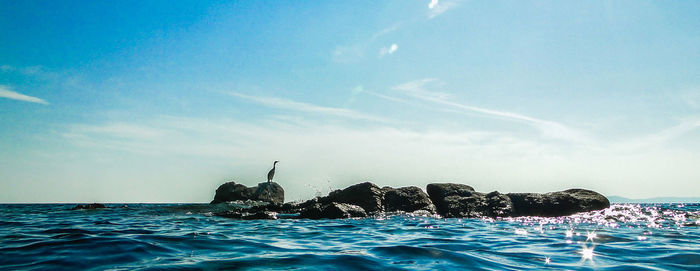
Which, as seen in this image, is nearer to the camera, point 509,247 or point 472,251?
point 472,251

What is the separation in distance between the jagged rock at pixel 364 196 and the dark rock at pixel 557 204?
6.99m

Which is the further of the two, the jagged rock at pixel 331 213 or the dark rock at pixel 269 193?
the dark rock at pixel 269 193

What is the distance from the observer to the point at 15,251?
668 centimetres

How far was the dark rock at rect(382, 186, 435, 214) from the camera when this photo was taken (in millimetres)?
19781

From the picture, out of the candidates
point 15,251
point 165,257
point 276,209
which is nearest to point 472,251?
point 165,257

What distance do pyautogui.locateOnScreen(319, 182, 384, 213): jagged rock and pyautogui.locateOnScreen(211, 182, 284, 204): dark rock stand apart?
16.1 meters

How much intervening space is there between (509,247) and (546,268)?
232cm

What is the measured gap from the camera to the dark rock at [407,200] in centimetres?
1978

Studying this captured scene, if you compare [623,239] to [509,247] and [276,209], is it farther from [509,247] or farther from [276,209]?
[276,209]

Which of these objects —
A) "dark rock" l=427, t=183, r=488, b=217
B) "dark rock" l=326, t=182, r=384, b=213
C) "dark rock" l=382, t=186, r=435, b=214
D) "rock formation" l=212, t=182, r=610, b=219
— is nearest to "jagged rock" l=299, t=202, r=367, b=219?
"rock formation" l=212, t=182, r=610, b=219

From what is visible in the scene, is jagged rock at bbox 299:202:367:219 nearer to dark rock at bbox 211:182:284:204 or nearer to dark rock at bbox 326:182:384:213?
dark rock at bbox 326:182:384:213

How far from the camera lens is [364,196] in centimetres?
2028

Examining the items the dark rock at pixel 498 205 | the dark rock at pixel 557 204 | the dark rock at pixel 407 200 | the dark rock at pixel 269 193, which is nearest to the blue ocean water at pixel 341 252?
the dark rock at pixel 498 205

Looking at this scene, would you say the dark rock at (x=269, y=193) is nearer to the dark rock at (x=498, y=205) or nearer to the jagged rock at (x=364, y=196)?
the jagged rock at (x=364, y=196)
